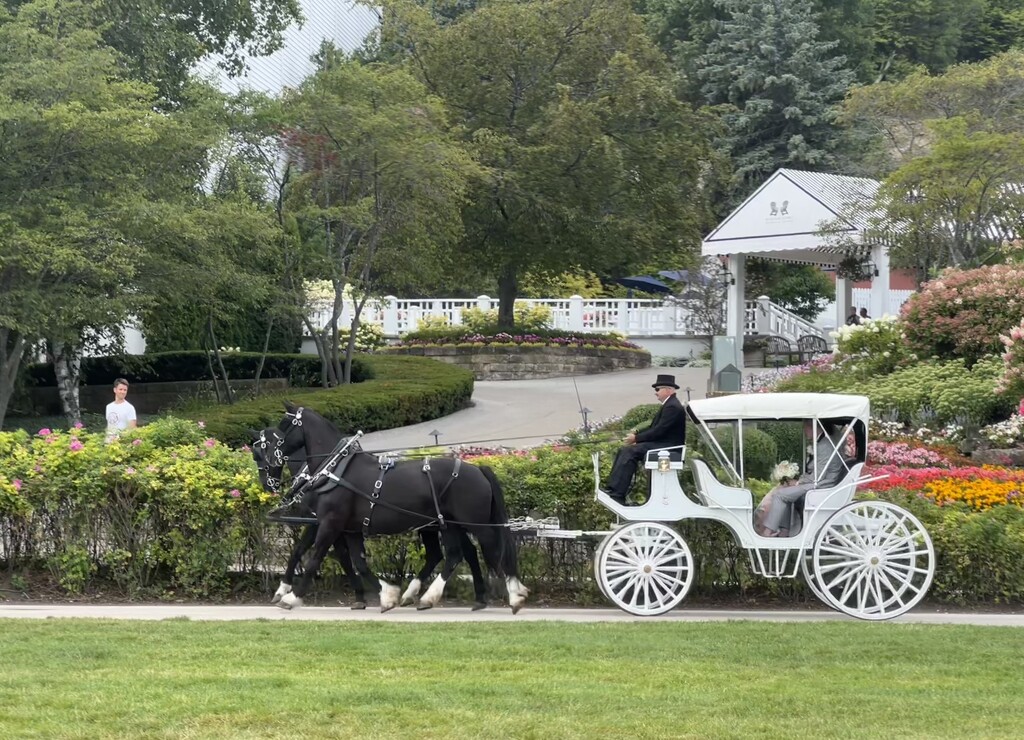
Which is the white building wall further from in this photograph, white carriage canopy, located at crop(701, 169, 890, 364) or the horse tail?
the horse tail

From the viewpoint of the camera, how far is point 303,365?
26.7 m

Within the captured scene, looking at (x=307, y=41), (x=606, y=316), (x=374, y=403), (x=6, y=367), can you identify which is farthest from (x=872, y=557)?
(x=307, y=41)

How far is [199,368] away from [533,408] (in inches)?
293

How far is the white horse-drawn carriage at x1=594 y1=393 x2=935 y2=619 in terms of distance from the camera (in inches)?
356

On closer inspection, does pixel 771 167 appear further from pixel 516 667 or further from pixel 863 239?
pixel 516 667

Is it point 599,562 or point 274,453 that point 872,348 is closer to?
point 599,562

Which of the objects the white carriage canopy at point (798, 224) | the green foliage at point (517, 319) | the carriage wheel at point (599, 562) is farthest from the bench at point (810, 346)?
the carriage wheel at point (599, 562)

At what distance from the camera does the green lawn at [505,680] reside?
18.7 ft

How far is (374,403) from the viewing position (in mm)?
20109

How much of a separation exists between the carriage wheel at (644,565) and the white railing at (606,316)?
2685 centimetres

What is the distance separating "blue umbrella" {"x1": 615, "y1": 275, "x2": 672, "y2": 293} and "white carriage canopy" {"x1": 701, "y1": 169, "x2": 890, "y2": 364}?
11.9 meters

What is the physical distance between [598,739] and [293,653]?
2.44 metres

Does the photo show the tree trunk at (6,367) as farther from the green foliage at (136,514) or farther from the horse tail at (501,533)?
the horse tail at (501,533)

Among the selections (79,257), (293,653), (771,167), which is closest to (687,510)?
(293,653)
